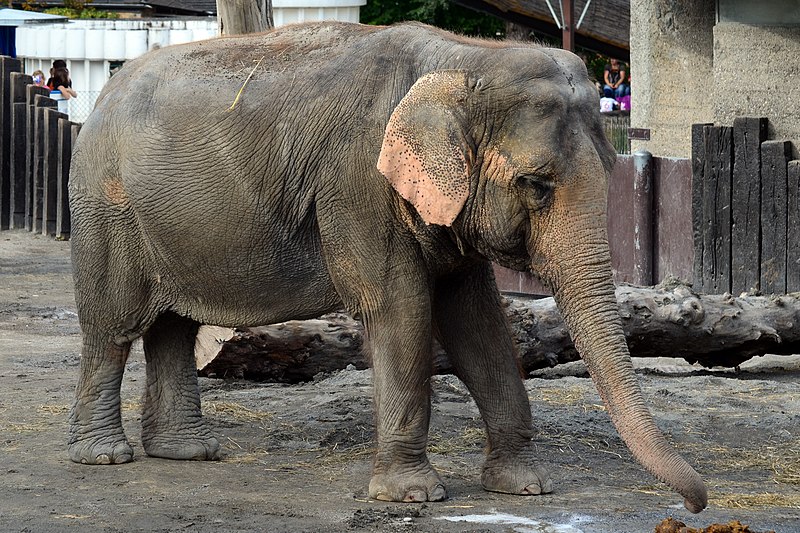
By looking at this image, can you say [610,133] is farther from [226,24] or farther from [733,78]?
[226,24]

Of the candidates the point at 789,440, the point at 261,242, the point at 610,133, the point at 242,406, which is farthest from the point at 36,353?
the point at 610,133

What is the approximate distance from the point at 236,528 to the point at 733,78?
829cm

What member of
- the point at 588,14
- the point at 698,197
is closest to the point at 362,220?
the point at 698,197

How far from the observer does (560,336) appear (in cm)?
1005

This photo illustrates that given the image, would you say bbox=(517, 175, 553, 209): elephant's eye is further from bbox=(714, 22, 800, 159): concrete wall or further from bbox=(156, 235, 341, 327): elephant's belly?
bbox=(714, 22, 800, 159): concrete wall

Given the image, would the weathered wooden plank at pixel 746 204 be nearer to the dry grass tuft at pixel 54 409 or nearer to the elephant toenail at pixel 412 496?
the dry grass tuft at pixel 54 409

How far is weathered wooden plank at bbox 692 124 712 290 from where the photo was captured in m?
13.3

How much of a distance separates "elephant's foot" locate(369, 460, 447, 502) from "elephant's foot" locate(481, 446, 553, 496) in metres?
0.34

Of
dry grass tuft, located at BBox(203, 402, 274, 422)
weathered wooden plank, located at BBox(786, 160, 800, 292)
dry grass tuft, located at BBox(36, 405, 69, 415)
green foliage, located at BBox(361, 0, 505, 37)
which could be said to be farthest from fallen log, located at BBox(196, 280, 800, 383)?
green foliage, located at BBox(361, 0, 505, 37)

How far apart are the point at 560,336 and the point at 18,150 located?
11773mm

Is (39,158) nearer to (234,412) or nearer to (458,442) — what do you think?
(234,412)

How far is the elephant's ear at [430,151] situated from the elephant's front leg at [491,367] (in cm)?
95

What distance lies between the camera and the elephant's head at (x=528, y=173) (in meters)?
6.47

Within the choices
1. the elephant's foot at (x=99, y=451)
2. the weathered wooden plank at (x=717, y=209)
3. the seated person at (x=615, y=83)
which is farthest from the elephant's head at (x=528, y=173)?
the seated person at (x=615, y=83)
